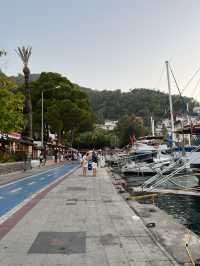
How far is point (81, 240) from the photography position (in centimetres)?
736

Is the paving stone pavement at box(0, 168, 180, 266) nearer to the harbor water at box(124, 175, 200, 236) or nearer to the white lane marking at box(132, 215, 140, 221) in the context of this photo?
the white lane marking at box(132, 215, 140, 221)

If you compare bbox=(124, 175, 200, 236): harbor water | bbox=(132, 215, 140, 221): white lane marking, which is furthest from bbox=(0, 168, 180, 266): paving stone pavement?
bbox=(124, 175, 200, 236): harbor water

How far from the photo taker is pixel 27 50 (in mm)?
45031

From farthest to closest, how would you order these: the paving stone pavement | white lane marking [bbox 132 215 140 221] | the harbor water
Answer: the harbor water → white lane marking [bbox 132 215 140 221] → the paving stone pavement

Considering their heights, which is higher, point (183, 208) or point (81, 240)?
point (81, 240)

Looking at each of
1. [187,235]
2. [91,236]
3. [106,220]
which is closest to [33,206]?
[106,220]

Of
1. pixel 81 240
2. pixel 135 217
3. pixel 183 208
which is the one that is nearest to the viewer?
pixel 81 240

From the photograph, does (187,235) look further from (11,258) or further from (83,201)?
(83,201)

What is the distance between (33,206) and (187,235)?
5955 mm

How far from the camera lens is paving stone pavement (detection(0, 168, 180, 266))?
600cm

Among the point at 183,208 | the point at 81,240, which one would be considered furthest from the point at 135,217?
the point at 183,208

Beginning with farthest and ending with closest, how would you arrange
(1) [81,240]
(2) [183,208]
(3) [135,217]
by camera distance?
(2) [183,208], (3) [135,217], (1) [81,240]

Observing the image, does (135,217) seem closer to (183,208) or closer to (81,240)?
(81,240)

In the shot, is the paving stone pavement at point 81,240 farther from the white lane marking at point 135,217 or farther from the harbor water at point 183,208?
the harbor water at point 183,208
